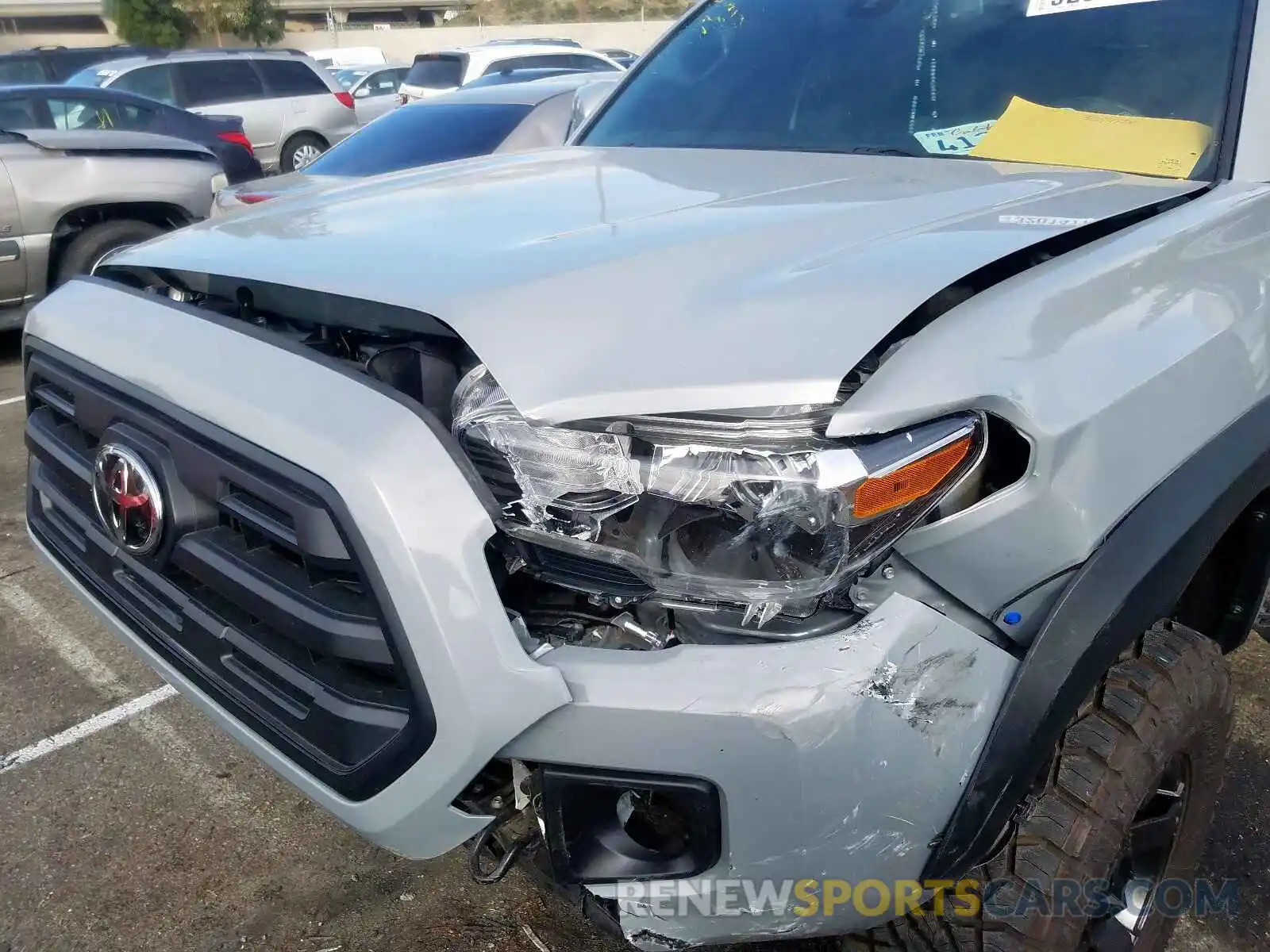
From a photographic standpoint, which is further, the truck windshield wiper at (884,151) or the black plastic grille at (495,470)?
the truck windshield wiper at (884,151)

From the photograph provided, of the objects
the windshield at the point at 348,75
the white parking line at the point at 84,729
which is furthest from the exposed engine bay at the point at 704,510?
the windshield at the point at 348,75

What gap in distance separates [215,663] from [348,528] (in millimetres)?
547

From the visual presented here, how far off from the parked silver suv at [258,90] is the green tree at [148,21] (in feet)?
80.6

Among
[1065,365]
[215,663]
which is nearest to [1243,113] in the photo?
[1065,365]

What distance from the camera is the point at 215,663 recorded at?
5.90ft

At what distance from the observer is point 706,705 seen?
1.38m

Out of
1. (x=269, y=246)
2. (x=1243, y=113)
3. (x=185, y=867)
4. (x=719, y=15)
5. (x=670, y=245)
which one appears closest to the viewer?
(x=670, y=245)

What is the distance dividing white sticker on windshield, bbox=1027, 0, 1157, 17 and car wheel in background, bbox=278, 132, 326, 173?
11.4m

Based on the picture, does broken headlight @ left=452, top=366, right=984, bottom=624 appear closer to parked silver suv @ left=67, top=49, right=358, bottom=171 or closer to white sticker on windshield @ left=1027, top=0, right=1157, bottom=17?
white sticker on windshield @ left=1027, top=0, right=1157, bottom=17

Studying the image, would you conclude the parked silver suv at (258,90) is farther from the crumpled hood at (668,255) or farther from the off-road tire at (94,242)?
the crumpled hood at (668,255)

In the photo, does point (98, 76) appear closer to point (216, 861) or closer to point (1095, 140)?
point (216, 861)

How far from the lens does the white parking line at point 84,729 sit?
2840 mm

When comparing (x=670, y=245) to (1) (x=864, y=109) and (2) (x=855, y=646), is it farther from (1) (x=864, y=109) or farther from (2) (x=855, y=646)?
(1) (x=864, y=109)

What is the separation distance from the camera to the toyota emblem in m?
1.76
